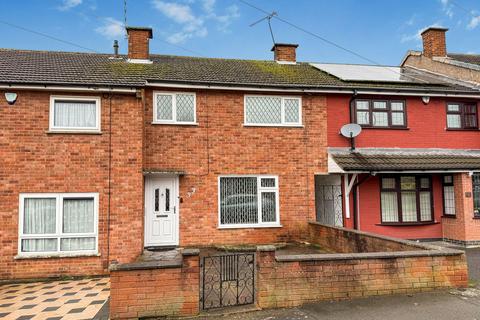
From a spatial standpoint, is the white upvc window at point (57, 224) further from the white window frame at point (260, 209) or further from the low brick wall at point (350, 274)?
the low brick wall at point (350, 274)

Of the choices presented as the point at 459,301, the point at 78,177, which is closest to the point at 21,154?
the point at 78,177

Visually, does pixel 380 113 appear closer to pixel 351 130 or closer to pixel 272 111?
pixel 351 130

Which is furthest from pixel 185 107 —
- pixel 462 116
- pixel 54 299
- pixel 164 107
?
pixel 462 116

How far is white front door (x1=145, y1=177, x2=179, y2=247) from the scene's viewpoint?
362 inches

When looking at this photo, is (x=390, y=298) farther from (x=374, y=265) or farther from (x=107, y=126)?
(x=107, y=126)

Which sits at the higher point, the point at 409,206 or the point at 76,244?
the point at 409,206

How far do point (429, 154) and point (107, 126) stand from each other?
32.8 feet

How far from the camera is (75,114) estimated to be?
8.31 metres

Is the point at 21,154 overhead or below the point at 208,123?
below

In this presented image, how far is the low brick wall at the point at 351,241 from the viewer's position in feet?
21.6

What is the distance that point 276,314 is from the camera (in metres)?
4.86

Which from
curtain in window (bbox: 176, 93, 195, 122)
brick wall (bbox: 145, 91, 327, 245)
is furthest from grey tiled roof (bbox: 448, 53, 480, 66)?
curtain in window (bbox: 176, 93, 195, 122)

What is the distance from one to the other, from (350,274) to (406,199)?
22.4 ft

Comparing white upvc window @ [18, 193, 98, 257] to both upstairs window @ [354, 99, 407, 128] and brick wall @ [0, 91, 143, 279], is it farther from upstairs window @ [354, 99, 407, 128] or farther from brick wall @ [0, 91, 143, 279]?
upstairs window @ [354, 99, 407, 128]
